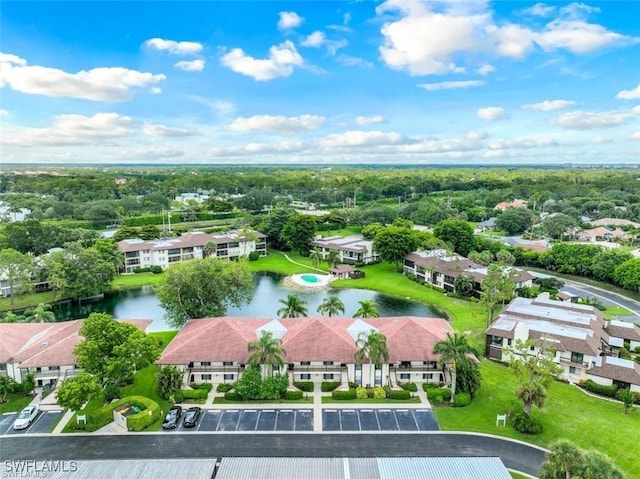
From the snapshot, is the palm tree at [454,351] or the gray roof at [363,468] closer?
the gray roof at [363,468]

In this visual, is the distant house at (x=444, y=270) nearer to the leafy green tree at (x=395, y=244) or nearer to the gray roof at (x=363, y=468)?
the leafy green tree at (x=395, y=244)

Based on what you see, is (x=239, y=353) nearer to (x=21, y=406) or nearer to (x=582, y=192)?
(x=21, y=406)

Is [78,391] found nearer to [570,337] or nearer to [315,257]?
[570,337]

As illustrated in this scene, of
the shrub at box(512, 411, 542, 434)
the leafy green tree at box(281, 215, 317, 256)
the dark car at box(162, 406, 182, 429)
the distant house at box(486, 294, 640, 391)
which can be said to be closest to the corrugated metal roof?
the dark car at box(162, 406, 182, 429)

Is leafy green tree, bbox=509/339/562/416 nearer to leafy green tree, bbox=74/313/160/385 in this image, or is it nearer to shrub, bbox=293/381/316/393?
shrub, bbox=293/381/316/393

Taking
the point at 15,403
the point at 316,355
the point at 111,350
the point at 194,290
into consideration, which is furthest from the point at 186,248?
the point at 316,355

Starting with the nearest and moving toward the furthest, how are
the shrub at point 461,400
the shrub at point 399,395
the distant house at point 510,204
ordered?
the shrub at point 461,400 < the shrub at point 399,395 < the distant house at point 510,204

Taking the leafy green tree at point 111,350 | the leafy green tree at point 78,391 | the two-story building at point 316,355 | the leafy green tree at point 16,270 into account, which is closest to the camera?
the leafy green tree at point 78,391

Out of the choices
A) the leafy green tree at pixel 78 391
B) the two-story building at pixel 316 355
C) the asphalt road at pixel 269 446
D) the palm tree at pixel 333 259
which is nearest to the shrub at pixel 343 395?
the two-story building at pixel 316 355
